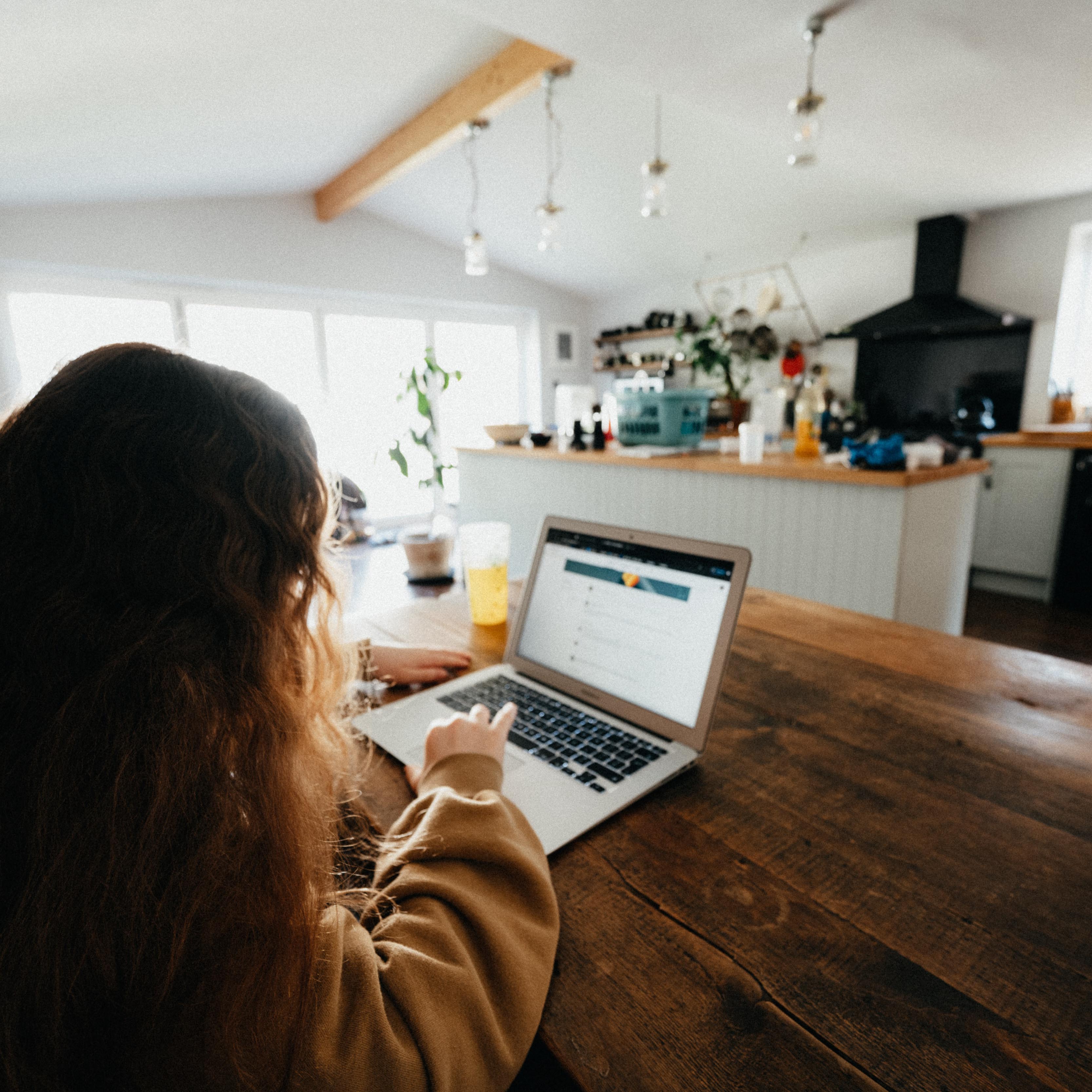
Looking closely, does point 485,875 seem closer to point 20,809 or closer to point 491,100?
point 20,809

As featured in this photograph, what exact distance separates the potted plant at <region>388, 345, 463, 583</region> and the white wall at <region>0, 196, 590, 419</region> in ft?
2.51

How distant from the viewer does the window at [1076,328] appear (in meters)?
3.82

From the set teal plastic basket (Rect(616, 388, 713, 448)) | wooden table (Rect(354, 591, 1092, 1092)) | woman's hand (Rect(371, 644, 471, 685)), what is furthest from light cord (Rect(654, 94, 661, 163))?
wooden table (Rect(354, 591, 1092, 1092))

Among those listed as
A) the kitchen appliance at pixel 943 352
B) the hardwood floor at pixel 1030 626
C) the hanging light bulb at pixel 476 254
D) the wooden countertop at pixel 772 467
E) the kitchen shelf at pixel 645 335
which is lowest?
the hardwood floor at pixel 1030 626

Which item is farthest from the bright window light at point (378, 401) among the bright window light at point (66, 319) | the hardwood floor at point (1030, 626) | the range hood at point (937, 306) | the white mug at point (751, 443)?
the hardwood floor at point (1030, 626)

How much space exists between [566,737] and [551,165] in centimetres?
439

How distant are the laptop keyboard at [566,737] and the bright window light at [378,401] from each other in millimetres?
4462

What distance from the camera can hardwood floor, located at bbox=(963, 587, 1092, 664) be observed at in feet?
8.96

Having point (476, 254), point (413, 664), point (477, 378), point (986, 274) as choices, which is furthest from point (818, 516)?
point (477, 378)

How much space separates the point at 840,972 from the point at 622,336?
6.20m

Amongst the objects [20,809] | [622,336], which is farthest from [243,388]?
[622,336]

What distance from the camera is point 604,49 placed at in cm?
228

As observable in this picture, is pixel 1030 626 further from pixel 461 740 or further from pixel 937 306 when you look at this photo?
pixel 461 740

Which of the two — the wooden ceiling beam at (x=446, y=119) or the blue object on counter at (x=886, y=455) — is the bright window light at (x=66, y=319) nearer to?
the wooden ceiling beam at (x=446, y=119)
